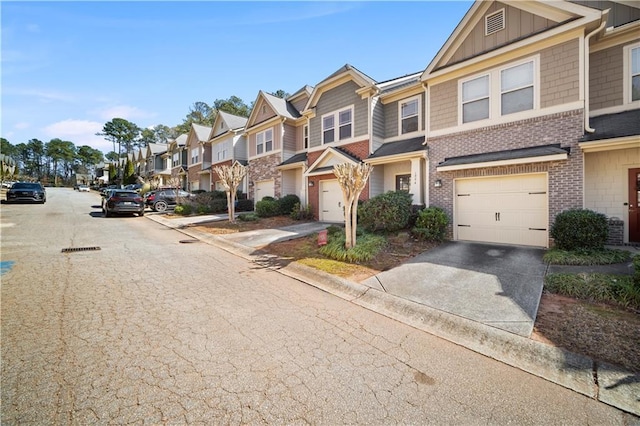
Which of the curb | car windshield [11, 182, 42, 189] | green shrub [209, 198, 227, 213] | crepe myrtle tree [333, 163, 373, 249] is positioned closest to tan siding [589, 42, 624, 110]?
crepe myrtle tree [333, 163, 373, 249]

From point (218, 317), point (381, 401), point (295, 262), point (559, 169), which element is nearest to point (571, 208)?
point (559, 169)

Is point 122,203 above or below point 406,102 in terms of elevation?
below

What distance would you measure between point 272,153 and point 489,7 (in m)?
13.8

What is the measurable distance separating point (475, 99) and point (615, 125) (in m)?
3.88

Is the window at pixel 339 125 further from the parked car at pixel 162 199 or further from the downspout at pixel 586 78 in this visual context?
the parked car at pixel 162 199

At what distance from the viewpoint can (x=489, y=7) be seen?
9695mm

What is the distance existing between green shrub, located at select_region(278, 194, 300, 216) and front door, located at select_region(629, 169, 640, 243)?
1374cm

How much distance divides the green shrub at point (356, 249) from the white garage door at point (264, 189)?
36.2 feet

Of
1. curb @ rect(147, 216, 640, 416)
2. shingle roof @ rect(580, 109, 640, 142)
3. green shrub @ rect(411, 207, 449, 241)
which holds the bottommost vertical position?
curb @ rect(147, 216, 640, 416)

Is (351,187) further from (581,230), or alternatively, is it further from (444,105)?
(581,230)

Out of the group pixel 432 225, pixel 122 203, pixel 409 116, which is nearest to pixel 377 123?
pixel 409 116

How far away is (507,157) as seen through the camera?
867cm

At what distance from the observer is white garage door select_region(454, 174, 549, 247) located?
28.2 ft

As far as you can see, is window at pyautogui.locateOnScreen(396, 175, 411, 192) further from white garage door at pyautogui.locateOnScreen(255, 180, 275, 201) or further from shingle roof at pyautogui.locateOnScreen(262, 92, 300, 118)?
shingle roof at pyautogui.locateOnScreen(262, 92, 300, 118)
